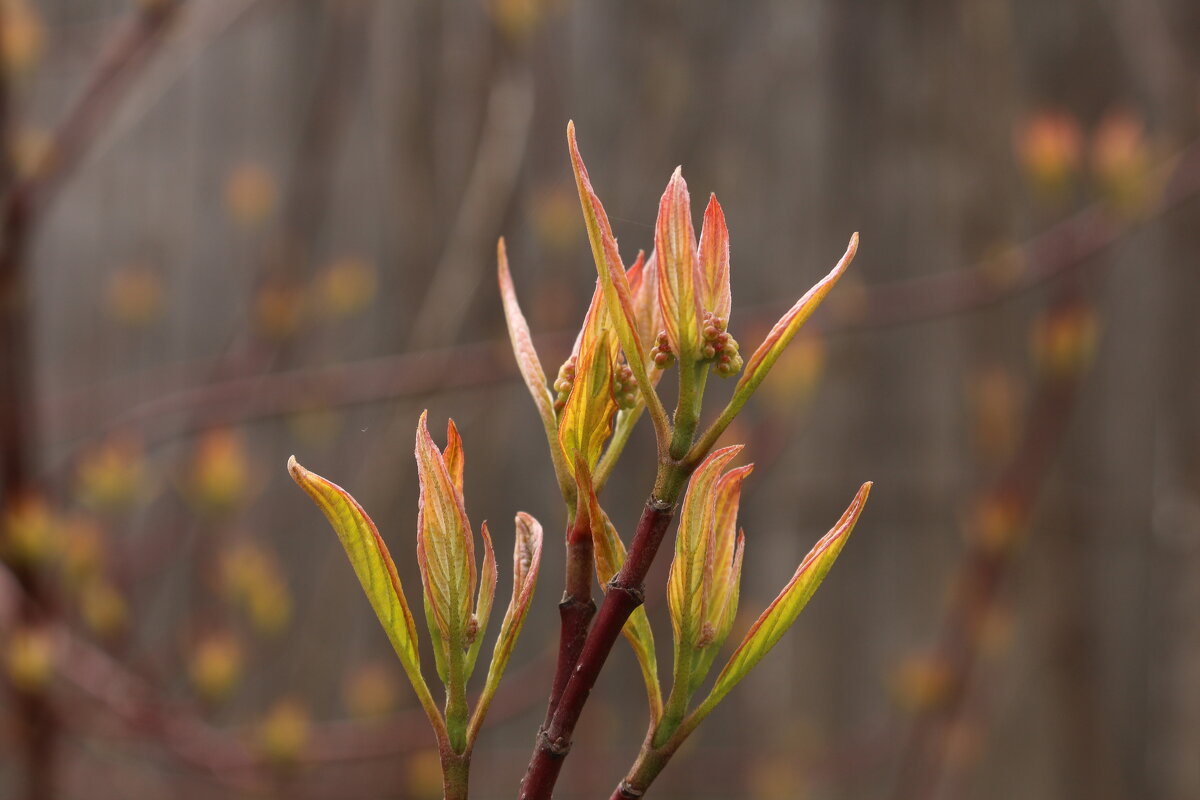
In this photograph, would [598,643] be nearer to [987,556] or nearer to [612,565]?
[612,565]

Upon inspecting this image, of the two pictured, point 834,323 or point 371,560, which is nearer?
point 371,560

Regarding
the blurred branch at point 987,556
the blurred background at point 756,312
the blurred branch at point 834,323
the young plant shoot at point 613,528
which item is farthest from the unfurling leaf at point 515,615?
the blurred background at point 756,312

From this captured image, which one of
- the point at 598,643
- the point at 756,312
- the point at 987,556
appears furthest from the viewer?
the point at 756,312

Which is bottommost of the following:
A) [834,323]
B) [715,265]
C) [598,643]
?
[598,643]

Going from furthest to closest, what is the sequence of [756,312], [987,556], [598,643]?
[756,312] < [987,556] < [598,643]

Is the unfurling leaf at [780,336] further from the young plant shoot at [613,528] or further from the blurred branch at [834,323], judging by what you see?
the blurred branch at [834,323]

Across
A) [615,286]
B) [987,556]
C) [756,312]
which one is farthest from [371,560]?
[756,312]
